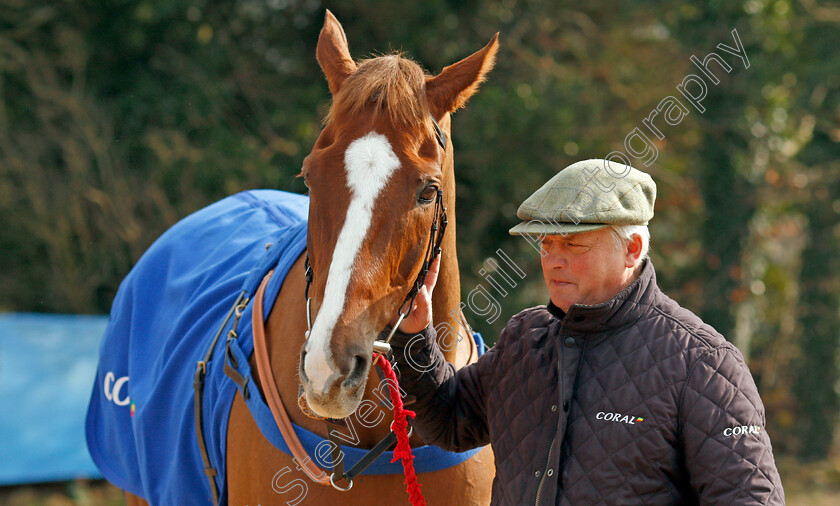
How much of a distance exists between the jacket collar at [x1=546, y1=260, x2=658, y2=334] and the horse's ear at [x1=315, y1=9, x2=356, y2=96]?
90cm

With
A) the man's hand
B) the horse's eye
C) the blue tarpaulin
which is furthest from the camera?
the blue tarpaulin

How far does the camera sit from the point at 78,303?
24.6ft

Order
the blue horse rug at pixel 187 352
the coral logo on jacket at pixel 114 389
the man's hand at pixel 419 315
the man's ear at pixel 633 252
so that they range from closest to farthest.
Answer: the man's ear at pixel 633 252 → the man's hand at pixel 419 315 → the blue horse rug at pixel 187 352 → the coral logo on jacket at pixel 114 389

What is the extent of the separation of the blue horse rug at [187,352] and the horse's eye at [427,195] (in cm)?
73

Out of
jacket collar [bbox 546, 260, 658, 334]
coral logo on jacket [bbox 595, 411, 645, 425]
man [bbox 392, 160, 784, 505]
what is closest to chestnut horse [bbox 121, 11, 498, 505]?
man [bbox 392, 160, 784, 505]

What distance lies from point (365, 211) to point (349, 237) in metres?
0.07

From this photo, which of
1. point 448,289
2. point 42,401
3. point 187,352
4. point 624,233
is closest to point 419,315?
point 448,289

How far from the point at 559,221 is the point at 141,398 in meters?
2.09

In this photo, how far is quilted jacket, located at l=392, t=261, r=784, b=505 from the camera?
1517mm

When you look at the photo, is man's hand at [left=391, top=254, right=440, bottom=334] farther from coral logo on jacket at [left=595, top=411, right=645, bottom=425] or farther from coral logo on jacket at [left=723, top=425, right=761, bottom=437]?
coral logo on jacket at [left=723, top=425, right=761, bottom=437]

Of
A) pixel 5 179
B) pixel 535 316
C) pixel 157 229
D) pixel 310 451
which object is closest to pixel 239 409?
pixel 310 451

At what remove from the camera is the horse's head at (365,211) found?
1666mm

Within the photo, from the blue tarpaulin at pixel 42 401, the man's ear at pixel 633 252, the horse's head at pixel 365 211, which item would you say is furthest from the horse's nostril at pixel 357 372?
the blue tarpaulin at pixel 42 401

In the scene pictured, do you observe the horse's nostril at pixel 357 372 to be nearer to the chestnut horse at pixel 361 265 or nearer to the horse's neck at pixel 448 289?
the chestnut horse at pixel 361 265
